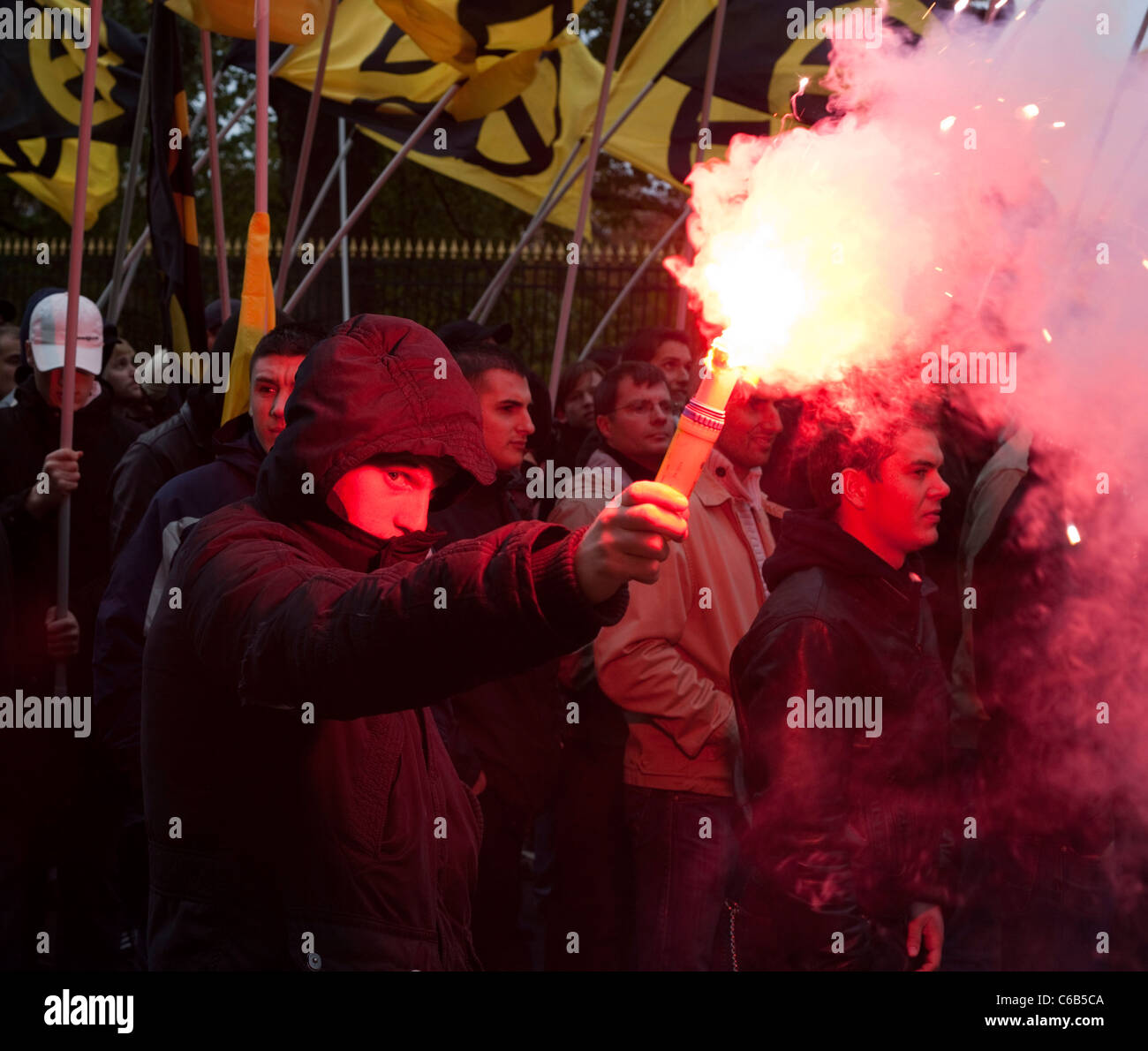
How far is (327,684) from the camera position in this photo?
6.02 feet

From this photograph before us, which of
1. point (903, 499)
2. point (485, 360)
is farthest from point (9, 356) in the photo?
point (903, 499)

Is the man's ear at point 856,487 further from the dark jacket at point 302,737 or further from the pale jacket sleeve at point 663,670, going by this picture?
the dark jacket at point 302,737

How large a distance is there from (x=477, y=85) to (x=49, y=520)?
332cm

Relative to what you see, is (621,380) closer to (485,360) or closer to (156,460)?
(485,360)

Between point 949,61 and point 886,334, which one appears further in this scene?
point 949,61

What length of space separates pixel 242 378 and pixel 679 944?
2241 millimetres

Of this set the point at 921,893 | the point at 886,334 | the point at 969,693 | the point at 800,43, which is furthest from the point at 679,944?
the point at 800,43

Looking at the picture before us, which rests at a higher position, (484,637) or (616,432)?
(616,432)

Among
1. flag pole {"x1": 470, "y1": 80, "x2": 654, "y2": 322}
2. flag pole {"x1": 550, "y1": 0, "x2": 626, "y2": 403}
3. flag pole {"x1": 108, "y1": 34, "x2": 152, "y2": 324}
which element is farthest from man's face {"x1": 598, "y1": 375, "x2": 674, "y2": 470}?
flag pole {"x1": 108, "y1": 34, "x2": 152, "y2": 324}

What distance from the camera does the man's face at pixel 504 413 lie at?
4465mm

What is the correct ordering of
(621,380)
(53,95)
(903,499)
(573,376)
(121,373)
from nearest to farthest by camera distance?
(903,499)
(621,380)
(573,376)
(121,373)
(53,95)

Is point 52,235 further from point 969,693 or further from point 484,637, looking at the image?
point 484,637
